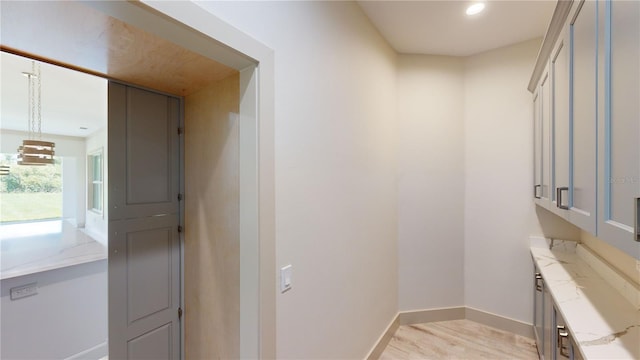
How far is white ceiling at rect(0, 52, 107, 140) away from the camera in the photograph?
2.76 m

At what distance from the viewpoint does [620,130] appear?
90 centimetres

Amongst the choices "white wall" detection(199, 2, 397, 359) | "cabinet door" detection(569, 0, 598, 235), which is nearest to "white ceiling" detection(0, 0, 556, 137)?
"white wall" detection(199, 2, 397, 359)

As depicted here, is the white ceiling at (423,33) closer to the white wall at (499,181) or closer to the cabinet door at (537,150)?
the white wall at (499,181)

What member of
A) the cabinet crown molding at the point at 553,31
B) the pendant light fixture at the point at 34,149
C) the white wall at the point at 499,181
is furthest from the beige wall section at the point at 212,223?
the white wall at the point at 499,181

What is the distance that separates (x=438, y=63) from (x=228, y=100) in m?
2.36

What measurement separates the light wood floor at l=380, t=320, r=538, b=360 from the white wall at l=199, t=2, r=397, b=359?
0.83 feet

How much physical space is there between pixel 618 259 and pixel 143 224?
2866 millimetres

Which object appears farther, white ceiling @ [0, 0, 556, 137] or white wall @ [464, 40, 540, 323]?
white wall @ [464, 40, 540, 323]

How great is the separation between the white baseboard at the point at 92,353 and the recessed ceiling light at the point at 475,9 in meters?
4.53

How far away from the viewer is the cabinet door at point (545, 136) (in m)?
1.88

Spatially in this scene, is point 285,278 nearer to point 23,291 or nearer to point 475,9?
point 475,9

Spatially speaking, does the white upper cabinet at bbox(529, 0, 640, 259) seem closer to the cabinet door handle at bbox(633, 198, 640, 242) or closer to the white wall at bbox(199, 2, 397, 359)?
A: the cabinet door handle at bbox(633, 198, 640, 242)

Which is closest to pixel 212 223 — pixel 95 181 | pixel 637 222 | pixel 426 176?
pixel 637 222

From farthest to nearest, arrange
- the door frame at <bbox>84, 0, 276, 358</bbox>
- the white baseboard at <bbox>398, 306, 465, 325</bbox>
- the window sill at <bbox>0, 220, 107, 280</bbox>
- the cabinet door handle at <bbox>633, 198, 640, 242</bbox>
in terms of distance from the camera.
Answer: the white baseboard at <bbox>398, 306, 465, 325</bbox> < the window sill at <bbox>0, 220, 107, 280</bbox> < the door frame at <bbox>84, 0, 276, 358</bbox> < the cabinet door handle at <bbox>633, 198, 640, 242</bbox>
